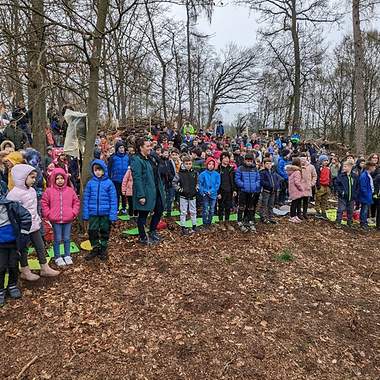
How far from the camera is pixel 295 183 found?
349 inches

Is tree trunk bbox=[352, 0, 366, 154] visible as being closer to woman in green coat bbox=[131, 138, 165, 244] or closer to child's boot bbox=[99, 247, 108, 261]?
woman in green coat bbox=[131, 138, 165, 244]

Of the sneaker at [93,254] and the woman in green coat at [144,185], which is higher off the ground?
the woman in green coat at [144,185]

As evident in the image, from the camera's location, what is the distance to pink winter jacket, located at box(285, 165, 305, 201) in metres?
8.84

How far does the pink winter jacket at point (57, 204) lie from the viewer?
5395 mm

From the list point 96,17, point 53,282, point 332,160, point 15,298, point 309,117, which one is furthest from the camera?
point 309,117

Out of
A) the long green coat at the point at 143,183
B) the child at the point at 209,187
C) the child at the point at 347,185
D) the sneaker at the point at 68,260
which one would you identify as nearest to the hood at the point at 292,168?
the child at the point at 347,185

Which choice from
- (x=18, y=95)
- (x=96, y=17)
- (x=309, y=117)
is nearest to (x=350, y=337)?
(x=96, y=17)

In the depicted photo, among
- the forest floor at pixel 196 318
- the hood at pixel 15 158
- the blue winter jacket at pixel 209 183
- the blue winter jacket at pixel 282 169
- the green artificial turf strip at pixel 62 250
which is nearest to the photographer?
the forest floor at pixel 196 318

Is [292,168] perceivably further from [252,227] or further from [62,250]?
[62,250]

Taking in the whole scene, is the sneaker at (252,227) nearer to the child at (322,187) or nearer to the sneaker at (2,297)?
the child at (322,187)

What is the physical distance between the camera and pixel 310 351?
386 cm

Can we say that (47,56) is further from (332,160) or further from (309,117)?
(309,117)

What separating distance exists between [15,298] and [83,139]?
379 centimetres

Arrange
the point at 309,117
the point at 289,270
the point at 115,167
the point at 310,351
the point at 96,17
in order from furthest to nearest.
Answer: the point at 309,117
the point at 115,167
the point at 96,17
the point at 289,270
the point at 310,351
